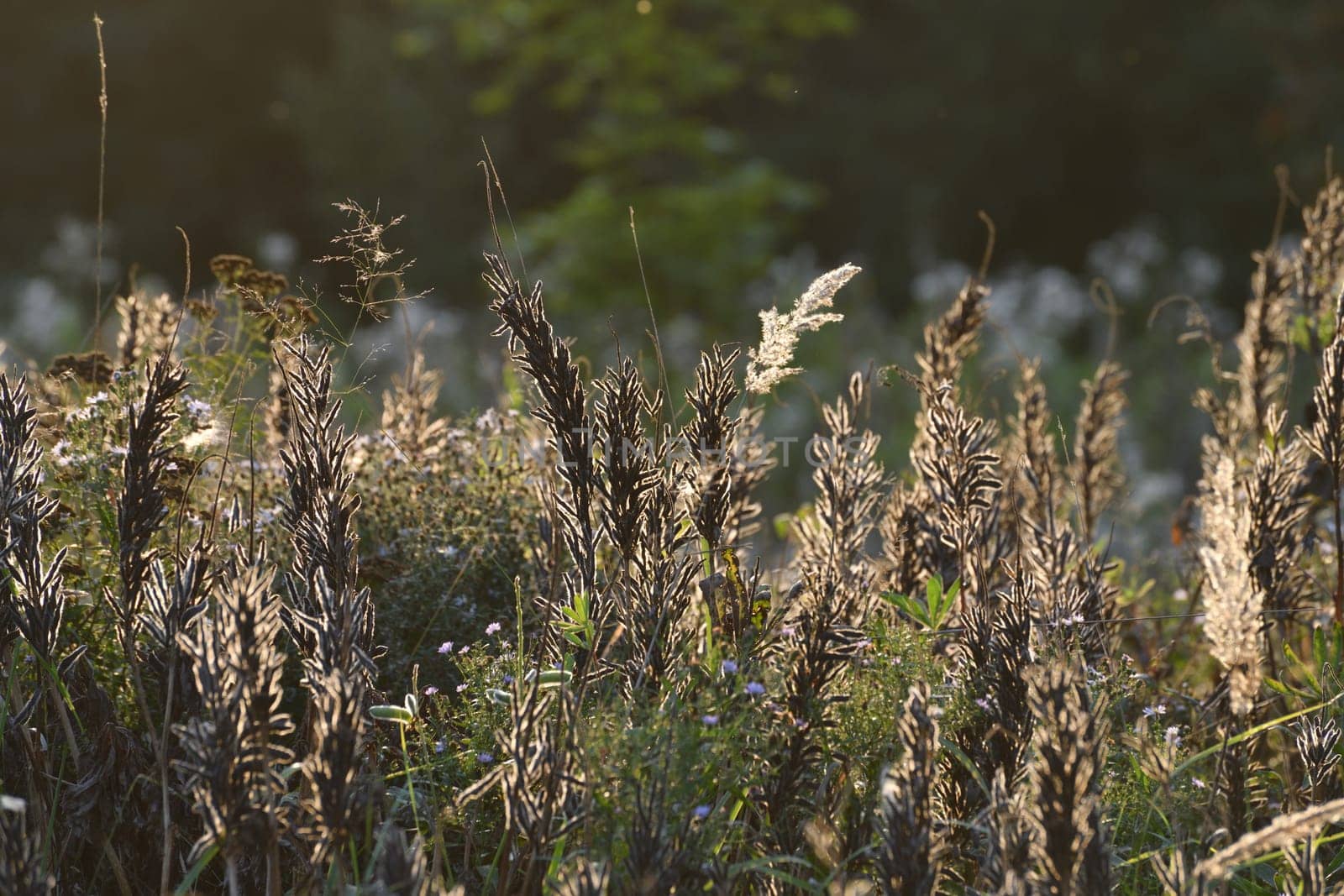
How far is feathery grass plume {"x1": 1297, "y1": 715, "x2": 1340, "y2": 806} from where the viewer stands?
2271mm

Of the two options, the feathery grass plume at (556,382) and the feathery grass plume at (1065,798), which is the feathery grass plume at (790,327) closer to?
the feathery grass plume at (556,382)

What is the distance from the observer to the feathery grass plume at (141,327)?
3240mm

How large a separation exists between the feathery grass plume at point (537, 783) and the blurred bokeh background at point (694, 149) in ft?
29.9

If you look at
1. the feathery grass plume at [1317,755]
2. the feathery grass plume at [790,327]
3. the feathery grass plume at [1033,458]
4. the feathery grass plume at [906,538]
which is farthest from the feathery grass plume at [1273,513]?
the feathery grass plume at [790,327]

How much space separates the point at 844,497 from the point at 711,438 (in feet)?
1.27

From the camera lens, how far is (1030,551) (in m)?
2.87

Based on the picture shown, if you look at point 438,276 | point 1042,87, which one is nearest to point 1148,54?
point 1042,87

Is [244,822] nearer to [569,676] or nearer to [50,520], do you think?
[569,676]

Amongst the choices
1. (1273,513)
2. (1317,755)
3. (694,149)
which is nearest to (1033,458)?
(1273,513)

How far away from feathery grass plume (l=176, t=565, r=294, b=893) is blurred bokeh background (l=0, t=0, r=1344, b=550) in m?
9.31

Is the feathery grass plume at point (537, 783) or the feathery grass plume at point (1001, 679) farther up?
the feathery grass plume at point (1001, 679)

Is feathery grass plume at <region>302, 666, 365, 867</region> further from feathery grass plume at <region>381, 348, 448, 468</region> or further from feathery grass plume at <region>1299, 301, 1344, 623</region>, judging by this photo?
feathery grass plume at <region>1299, 301, 1344, 623</region>

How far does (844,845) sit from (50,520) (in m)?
1.90

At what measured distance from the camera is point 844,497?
2500 millimetres
